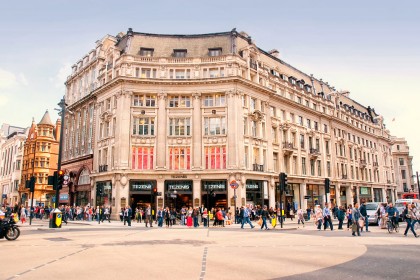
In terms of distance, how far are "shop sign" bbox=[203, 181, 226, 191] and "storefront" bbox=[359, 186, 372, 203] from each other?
35020 mm

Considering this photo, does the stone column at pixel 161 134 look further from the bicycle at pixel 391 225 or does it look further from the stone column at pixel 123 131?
the bicycle at pixel 391 225

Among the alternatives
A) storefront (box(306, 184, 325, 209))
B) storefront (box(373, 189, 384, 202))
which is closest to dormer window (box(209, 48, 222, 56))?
storefront (box(306, 184, 325, 209))

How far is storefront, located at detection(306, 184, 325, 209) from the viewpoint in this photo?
4981 cm

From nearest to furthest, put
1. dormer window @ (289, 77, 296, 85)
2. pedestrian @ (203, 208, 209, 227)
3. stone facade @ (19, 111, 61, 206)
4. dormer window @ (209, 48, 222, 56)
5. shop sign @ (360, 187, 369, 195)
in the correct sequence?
pedestrian @ (203, 208, 209, 227) < dormer window @ (209, 48, 222, 56) < dormer window @ (289, 77, 296, 85) < shop sign @ (360, 187, 369, 195) < stone facade @ (19, 111, 61, 206)

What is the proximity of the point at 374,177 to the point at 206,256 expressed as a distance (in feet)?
221

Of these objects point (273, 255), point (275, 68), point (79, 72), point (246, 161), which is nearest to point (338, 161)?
point (275, 68)

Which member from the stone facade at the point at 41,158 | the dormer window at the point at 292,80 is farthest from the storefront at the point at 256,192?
the stone facade at the point at 41,158

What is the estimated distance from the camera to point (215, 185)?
3844cm

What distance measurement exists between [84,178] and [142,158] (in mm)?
12449

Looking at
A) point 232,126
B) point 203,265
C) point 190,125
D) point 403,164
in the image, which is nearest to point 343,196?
point 232,126

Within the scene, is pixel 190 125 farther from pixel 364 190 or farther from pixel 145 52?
pixel 364 190

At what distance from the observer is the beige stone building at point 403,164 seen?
91.2 metres

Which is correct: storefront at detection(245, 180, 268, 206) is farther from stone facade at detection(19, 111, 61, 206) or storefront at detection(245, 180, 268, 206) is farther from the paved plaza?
stone facade at detection(19, 111, 61, 206)

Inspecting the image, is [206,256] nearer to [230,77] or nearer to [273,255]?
[273,255]
